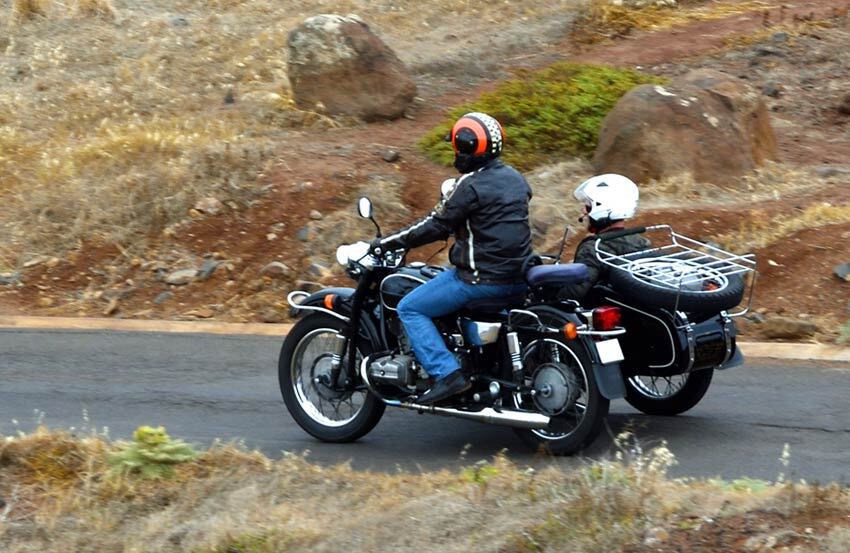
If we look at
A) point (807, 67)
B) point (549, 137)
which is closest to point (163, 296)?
point (549, 137)

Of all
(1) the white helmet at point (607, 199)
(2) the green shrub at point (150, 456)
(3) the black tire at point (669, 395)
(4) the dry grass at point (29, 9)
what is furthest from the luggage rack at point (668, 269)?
(4) the dry grass at point (29, 9)

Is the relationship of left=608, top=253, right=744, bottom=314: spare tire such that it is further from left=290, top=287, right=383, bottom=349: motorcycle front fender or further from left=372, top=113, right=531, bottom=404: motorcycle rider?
left=290, top=287, right=383, bottom=349: motorcycle front fender

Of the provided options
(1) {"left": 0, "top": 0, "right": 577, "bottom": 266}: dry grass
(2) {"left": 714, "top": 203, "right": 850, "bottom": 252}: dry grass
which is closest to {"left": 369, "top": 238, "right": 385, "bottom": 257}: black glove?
(2) {"left": 714, "top": 203, "right": 850, "bottom": 252}: dry grass

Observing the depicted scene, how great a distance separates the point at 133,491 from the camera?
780cm

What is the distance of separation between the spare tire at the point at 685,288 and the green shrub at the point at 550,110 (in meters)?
7.56

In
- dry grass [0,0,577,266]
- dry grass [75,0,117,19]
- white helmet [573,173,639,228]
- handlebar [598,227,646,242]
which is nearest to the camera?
handlebar [598,227,646,242]

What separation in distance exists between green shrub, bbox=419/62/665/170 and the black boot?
7763 mm

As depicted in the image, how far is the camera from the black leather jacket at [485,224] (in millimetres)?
8391

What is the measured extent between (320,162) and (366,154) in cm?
63

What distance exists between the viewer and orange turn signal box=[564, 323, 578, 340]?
27.0 ft

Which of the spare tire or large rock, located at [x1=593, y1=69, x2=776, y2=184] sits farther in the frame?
large rock, located at [x1=593, y1=69, x2=776, y2=184]

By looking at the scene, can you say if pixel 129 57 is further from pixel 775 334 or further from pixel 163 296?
pixel 775 334

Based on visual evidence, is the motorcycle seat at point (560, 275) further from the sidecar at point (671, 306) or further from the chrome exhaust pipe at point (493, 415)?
the chrome exhaust pipe at point (493, 415)

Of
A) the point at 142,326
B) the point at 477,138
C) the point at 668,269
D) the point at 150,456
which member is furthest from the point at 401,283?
the point at 142,326
